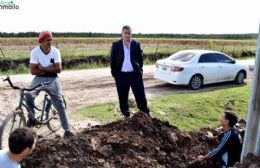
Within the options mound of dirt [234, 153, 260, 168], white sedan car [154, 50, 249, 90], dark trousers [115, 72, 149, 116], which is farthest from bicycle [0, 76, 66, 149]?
white sedan car [154, 50, 249, 90]

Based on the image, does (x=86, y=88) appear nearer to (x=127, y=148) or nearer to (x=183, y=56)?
(x=183, y=56)

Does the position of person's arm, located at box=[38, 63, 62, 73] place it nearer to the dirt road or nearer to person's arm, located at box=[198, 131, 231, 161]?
person's arm, located at box=[198, 131, 231, 161]

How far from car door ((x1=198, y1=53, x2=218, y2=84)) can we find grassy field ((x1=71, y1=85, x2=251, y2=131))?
2868 millimetres

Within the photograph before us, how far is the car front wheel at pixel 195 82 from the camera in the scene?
54.0ft

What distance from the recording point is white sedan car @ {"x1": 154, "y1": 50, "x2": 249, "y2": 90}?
16.1 meters

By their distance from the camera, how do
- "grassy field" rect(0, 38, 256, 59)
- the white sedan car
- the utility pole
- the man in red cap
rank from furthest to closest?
"grassy field" rect(0, 38, 256, 59) < the white sedan car < the man in red cap < the utility pole

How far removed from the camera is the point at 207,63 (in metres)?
17.0

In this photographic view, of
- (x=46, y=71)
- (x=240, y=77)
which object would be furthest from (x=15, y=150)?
(x=240, y=77)

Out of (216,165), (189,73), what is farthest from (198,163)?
(189,73)

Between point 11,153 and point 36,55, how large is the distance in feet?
13.5

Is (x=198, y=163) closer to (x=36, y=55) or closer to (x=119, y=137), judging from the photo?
(x=119, y=137)

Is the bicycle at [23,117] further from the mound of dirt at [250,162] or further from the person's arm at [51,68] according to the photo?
the mound of dirt at [250,162]

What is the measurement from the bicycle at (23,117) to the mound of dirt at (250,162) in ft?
11.8

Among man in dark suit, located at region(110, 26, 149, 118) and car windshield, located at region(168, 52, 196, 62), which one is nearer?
man in dark suit, located at region(110, 26, 149, 118)
